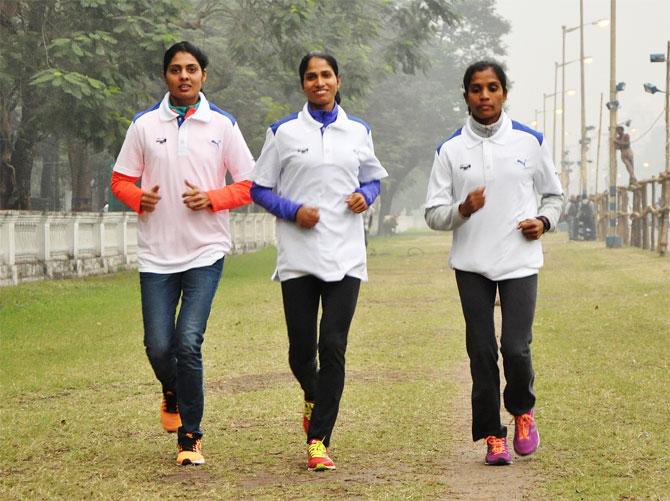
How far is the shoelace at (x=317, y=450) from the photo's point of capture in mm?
6796

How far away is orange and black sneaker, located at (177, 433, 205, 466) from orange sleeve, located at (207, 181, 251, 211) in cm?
110

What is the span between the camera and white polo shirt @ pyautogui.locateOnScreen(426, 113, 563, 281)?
7.02 m

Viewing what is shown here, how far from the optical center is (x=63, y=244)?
2656 centimetres

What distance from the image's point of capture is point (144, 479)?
22.0 ft

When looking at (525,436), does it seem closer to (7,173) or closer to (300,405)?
(300,405)

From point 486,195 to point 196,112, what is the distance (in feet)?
4.75

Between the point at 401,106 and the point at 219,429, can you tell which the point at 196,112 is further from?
the point at 401,106

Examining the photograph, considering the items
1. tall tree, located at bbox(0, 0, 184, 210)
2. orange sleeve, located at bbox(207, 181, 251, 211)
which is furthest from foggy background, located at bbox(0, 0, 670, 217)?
orange sleeve, located at bbox(207, 181, 251, 211)

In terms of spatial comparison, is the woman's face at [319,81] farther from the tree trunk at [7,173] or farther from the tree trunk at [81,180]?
the tree trunk at [81,180]

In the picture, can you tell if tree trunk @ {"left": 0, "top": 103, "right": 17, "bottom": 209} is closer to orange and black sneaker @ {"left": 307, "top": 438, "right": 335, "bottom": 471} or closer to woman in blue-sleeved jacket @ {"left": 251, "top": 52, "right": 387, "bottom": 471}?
woman in blue-sleeved jacket @ {"left": 251, "top": 52, "right": 387, "bottom": 471}

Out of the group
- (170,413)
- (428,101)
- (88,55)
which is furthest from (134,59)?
(428,101)

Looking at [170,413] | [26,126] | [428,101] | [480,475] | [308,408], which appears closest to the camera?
[480,475]

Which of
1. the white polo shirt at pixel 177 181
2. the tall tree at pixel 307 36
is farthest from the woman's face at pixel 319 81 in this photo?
the tall tree at pixel 307 36

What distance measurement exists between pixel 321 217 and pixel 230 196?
47 cm
